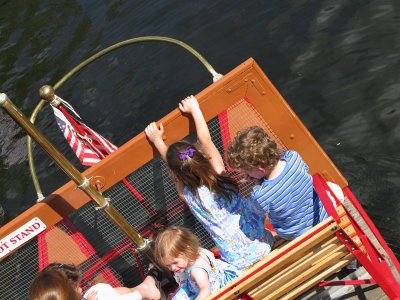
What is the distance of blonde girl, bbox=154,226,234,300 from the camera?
4.44 meters

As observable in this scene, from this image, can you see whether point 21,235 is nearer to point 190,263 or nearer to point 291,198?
point 190,263

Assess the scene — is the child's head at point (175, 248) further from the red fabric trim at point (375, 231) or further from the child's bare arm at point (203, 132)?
the red fabric trim at point (375, 231)

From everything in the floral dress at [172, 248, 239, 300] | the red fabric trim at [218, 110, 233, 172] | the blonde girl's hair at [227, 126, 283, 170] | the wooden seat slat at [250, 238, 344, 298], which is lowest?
the floral dress at [172, 248, 239, 300]

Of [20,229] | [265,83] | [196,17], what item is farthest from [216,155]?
[196,17]

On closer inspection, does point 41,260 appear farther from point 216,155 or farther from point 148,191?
point 216,155

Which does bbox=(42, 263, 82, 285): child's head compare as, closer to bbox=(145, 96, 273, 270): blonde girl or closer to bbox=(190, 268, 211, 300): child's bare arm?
bbox=(190, 268, 211, 300): child's bare arm

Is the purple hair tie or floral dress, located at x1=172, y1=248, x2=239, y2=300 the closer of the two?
the purple hair tie

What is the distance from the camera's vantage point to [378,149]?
23.8 ft

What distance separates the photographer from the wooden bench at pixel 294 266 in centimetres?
378

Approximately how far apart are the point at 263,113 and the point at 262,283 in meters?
1.68

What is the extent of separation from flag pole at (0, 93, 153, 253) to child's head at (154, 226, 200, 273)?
1.78ft

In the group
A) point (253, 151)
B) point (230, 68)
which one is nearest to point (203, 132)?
point (253, 151)

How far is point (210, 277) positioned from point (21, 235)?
1.57 metres

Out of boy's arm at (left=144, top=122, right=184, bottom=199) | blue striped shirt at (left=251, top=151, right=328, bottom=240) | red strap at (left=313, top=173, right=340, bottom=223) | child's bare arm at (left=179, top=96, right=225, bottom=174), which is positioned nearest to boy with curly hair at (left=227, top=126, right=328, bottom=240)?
blue striped shirt at (left=251, top=151, right=328, bottom=240)
